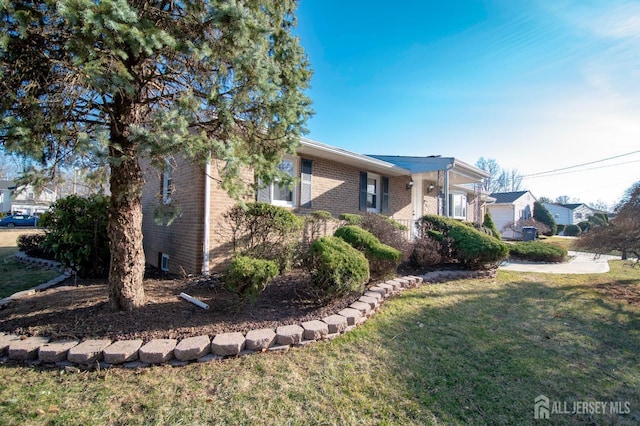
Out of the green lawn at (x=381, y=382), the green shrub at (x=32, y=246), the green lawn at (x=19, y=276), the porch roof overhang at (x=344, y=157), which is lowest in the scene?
the green lawn at (x=381, y=382)

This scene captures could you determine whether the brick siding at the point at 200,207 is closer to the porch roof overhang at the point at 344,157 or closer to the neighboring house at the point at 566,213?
the porch roof overhang at the point at 344,157

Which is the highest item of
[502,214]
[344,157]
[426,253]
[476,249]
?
[344,157]

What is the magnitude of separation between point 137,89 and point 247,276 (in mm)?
2532

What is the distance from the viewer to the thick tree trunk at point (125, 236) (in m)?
3.41

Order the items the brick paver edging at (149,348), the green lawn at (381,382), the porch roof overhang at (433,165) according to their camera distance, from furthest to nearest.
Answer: the porch roof overhang at (433,165)
the brick paver edging at (149,348)
the green lawn at (381,382)

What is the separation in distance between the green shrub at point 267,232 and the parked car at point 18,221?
31.1 meters

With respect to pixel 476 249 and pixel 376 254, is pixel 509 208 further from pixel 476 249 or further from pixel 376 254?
pixel 376 254

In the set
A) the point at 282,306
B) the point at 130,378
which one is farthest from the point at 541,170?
the point at 130,378

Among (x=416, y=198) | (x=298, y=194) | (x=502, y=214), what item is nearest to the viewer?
(x=298, y=194)

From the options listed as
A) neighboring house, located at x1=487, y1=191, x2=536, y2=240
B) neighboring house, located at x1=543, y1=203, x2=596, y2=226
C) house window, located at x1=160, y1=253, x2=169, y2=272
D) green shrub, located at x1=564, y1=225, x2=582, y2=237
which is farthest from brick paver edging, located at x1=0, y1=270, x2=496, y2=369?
neighboring house, located at x1=543, y1=203, x2=596, y2=226

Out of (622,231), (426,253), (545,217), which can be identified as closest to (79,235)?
(426,253)

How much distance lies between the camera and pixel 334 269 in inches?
156

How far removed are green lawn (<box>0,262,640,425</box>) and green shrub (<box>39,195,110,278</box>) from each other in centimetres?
391

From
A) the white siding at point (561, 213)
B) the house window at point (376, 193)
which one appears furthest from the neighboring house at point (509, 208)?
the house window at point (376, 193)
